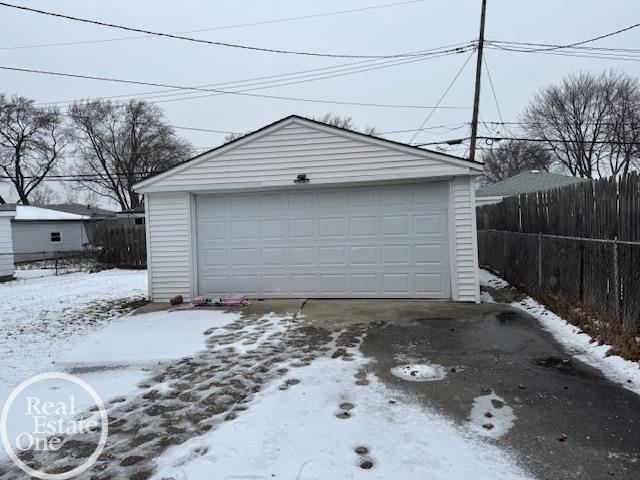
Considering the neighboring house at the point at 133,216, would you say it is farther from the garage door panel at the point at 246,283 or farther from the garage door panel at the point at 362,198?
the garage door panel at the point at 362,198

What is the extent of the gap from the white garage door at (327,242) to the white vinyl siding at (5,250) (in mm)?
10337

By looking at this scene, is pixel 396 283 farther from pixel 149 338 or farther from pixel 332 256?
pixel 149 338

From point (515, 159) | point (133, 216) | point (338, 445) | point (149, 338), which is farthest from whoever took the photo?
point (515, 159)

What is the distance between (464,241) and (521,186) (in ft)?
49.4

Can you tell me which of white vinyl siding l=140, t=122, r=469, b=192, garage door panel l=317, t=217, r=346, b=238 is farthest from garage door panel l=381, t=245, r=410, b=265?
white vinyl siding l=140, t=122, r=469, b=192

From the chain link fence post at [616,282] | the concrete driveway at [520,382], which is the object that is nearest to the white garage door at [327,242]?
the concrete driveway at [520,382]

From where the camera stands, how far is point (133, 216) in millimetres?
34000

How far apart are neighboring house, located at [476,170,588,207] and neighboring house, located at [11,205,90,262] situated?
23.1 metres

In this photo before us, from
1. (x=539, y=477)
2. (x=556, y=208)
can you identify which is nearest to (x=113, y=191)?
(x=556, y=208)

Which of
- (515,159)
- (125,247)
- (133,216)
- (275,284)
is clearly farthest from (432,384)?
(515,159)

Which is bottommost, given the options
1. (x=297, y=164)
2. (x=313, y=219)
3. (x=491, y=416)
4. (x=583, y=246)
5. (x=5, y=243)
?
(x=491, y=416)

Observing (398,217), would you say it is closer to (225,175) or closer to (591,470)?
(225,175)

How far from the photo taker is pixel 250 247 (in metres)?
9.63

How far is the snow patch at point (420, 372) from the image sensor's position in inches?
189
